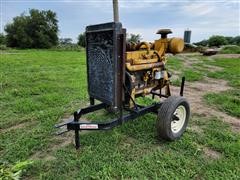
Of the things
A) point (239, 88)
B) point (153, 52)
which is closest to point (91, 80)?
point (153, 52)

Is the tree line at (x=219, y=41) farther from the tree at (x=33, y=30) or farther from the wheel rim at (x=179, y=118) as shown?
the wheel rim at (x=179, y=118)

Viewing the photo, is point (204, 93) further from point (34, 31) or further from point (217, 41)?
point (34, 31)

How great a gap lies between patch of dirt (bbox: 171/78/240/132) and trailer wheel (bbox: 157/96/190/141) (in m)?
0.84

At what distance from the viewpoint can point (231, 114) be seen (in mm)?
3988

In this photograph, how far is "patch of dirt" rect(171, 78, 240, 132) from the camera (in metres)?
3.80

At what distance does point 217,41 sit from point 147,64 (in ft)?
75.3

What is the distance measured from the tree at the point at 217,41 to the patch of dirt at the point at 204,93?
712 inches

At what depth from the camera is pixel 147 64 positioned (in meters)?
3.02

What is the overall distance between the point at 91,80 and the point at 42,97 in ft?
7.33

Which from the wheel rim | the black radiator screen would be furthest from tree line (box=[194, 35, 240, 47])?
the black radiator screen

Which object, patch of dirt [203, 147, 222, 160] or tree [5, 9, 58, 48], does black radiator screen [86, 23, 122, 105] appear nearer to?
patch of dirt [203, 147, 222, 160]

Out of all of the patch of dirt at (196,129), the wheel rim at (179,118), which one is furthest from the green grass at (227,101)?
the wheel rim at (179,118)

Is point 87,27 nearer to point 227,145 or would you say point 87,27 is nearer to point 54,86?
point 227,145

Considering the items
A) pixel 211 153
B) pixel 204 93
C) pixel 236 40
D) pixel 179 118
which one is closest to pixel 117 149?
pixel 179 118
